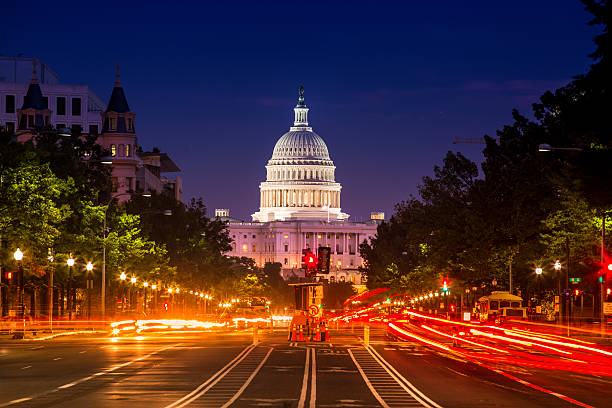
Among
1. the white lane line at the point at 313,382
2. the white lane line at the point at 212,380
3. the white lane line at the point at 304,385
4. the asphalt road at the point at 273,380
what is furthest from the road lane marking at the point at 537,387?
the white lane line at the point at 212,380

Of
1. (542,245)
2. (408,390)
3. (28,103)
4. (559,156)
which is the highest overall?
(28,103)

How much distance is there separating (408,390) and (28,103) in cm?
12793

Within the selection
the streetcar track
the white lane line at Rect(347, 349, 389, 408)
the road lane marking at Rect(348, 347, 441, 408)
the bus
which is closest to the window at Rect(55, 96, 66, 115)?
the bus

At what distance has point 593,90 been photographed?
46781mm

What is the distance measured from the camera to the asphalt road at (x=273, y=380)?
28.0 meters

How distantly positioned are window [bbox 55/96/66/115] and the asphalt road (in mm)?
125235

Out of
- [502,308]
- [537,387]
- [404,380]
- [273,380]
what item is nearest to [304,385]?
[273,380]

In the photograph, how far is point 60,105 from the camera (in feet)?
572

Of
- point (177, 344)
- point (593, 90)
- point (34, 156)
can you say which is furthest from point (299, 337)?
point (593, 90)

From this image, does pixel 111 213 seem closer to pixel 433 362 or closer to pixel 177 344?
pixel 177 344

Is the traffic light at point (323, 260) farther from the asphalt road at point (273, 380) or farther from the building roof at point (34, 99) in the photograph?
the building roof at point (34, 99)

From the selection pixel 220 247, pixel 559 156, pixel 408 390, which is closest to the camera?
pixel 408 390

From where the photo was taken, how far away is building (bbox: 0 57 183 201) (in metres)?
153

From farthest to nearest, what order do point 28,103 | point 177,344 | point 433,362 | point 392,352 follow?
1. point 28,103
2. point 177,344
3. point 392,352
4. point 433,362
